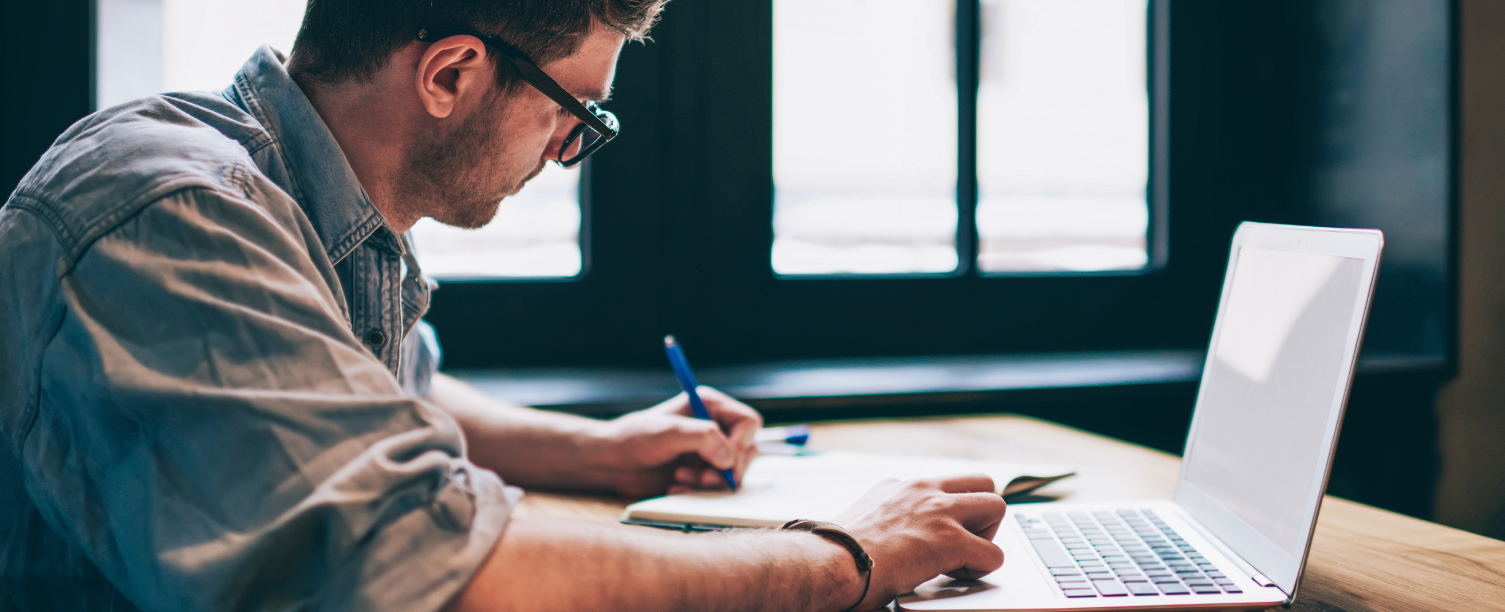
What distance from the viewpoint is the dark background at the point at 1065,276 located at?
65.7 inches

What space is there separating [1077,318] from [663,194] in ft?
3.42

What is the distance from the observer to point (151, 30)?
147 cm

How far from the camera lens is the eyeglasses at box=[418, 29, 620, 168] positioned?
0.76 metres

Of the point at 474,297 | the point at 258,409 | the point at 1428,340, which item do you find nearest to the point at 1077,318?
the point at 1428,340

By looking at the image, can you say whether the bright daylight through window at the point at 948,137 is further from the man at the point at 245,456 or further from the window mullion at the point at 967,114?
the man at the point at 245,456

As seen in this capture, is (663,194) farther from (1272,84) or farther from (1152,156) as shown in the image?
(1272,84)

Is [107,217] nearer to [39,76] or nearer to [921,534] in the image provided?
[921,534]

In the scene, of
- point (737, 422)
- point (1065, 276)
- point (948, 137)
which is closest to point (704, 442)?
point (737, 422)

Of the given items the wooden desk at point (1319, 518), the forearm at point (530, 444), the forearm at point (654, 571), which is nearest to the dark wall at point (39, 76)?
the forearm at point (530, 444)

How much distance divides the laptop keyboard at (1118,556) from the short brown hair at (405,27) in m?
0.61

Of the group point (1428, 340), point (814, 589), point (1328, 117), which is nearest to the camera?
point (814, 589)

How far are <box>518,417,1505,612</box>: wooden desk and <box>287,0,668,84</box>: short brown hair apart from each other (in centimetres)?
42

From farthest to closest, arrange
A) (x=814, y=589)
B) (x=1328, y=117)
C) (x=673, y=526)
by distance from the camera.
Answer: (x=1328, y=117) < (x=673, y=526) < (x=814, y=589)

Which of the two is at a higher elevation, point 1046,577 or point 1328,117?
point 1328,117
